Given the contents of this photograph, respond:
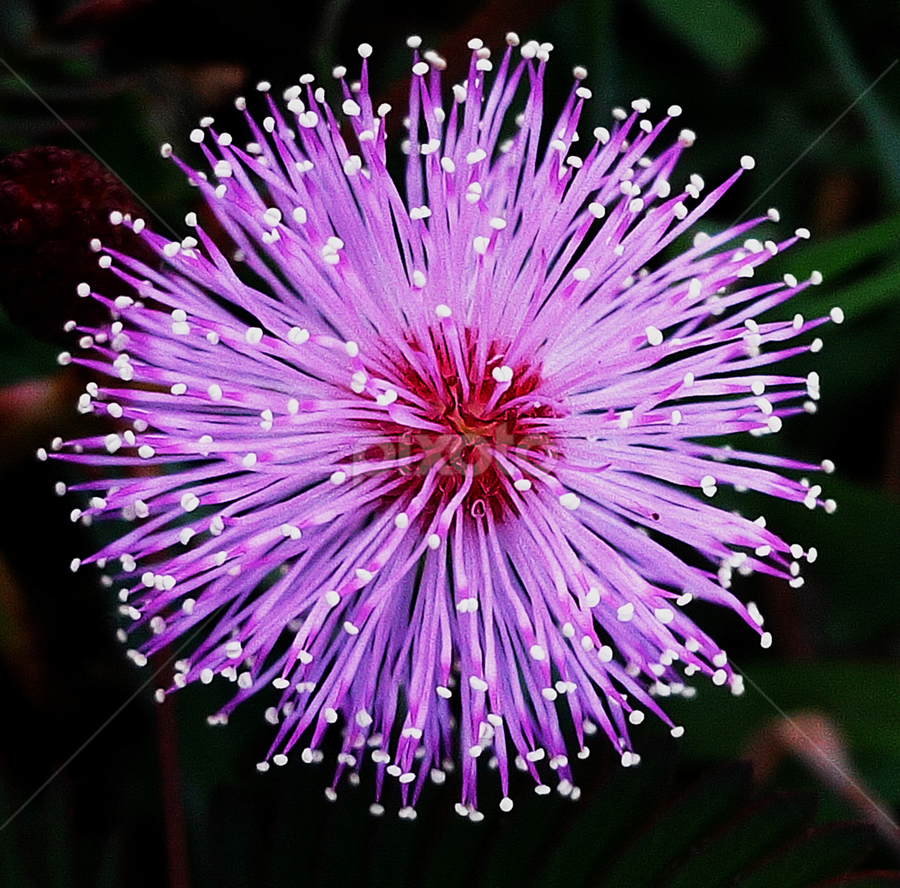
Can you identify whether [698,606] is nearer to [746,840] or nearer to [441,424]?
[746,840]

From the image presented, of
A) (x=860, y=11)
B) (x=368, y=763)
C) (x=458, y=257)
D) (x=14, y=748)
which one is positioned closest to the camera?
(x=458, y=257)

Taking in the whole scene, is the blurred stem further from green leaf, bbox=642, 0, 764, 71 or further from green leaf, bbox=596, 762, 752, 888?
green leaf, bbox=642, 0, 764, 71

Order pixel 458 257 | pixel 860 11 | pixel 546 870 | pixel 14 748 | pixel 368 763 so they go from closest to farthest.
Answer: pixel 458 257 → pixel 546 870 → pixel 368 763 → pixel 14 748 → pixel 860 11

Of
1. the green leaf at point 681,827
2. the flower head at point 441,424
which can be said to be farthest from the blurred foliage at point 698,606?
the flower head at point 441,424

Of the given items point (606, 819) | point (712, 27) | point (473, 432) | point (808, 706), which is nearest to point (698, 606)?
point (808, 706)

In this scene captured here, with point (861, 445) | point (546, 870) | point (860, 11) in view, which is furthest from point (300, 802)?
point (860, 11)

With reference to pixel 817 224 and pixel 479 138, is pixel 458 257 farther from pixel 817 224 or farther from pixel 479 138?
pixel 817 224
